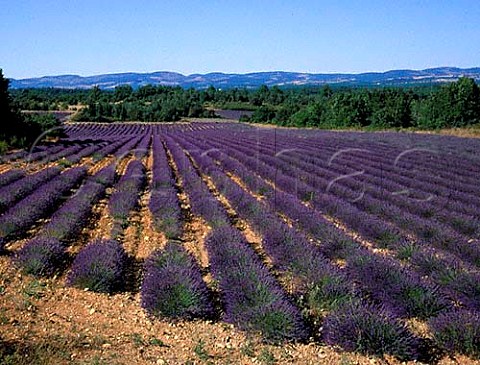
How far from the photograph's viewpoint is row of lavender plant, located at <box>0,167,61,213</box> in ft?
29.1

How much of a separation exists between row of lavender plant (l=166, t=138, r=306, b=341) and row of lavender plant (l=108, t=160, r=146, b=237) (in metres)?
1.95

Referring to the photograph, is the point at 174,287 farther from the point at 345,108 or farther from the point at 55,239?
the point at 345,108

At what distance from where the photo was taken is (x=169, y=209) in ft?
27.6

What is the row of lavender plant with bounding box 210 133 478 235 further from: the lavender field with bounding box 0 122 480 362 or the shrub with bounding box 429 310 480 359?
the shrub with bounding box 429 310 480 359

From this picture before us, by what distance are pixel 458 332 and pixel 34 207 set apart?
6.46 meters

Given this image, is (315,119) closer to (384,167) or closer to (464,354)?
(384,167)

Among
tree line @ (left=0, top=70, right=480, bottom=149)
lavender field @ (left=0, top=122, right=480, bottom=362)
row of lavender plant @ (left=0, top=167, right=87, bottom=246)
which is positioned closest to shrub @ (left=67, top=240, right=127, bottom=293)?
lavender field @ (left=0, top=122, right=480, bottom=362)

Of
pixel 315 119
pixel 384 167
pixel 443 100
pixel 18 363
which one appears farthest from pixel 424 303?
pixel 315 119

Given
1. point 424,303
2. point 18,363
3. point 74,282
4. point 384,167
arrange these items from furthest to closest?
1. point 384,167
2. point 74,282
3. point 424,303
4. point 18,363

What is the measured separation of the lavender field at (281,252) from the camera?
4.32 metres

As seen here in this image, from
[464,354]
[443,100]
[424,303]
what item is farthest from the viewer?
[443,100]

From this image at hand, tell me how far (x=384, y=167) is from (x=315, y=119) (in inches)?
1677

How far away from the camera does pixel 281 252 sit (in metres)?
6.21

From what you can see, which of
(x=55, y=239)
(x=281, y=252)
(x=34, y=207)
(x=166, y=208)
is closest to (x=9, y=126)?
(x=34, y=207)
